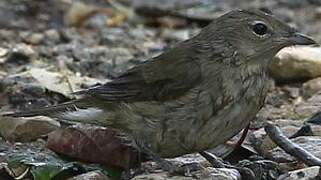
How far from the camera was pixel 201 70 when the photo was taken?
4625 millimetres

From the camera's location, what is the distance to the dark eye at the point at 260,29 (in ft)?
15.4

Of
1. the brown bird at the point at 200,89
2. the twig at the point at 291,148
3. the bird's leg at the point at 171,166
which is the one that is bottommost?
the bird's leg at the point at 171,166

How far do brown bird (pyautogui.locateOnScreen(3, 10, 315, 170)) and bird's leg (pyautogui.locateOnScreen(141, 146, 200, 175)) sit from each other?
0.02 meters

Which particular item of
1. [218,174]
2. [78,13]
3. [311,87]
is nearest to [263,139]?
[218,174]

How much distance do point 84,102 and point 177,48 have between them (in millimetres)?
584

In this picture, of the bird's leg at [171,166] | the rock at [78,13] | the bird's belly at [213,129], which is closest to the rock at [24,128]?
the bird's leg at [171,166]

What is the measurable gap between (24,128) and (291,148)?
1.49 metres

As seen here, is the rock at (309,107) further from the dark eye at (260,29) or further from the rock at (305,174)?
the rock at (305,174)

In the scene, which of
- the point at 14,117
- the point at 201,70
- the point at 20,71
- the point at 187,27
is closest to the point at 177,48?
the point at 201,70

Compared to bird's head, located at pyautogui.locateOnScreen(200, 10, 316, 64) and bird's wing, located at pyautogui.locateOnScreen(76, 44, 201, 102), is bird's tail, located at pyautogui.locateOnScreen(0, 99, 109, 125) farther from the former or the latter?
bird's head, located at pyautogui.locateOnScreen(200, 10, 316, 64)

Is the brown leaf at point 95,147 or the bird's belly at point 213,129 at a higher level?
the bird's belly at point 213,129

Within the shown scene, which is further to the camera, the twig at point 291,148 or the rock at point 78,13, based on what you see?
the rock at point 78,13

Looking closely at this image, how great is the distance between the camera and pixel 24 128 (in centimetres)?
537

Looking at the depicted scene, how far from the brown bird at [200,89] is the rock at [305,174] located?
1.02 feet
